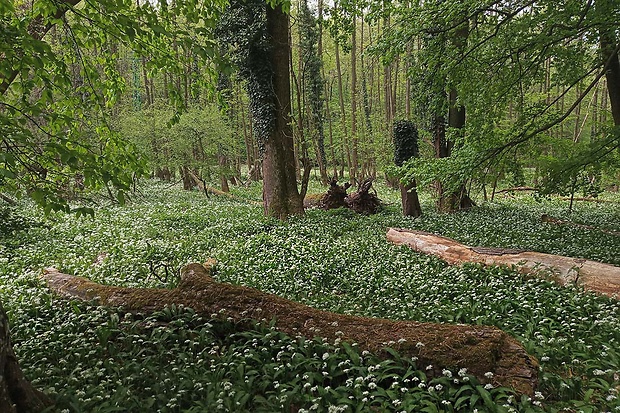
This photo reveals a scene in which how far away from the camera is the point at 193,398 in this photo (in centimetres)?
371

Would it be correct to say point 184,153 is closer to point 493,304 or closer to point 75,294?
point 75,294

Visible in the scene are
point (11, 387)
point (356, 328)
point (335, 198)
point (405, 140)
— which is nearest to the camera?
point (11, 387)

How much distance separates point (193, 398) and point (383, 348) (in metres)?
1.96

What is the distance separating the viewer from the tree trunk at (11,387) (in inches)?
119

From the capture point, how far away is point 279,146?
546 inches

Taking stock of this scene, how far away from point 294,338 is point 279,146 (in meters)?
9.89

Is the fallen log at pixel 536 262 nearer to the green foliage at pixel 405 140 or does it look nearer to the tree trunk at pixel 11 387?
the green foliage at pixel 405 140

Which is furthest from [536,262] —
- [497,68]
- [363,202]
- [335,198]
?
[335,198]

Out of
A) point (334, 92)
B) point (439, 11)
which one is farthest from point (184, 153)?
point (334, 92)

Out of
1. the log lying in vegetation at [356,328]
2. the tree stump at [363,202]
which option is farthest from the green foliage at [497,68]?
the tree stump at [363,202]

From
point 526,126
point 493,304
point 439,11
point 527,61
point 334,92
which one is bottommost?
point 493,304

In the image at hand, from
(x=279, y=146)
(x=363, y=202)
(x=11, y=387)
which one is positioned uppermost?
(x=279, y=146)

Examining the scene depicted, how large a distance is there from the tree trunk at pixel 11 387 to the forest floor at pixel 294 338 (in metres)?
0.30

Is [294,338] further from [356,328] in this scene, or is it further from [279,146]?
[279,146]
